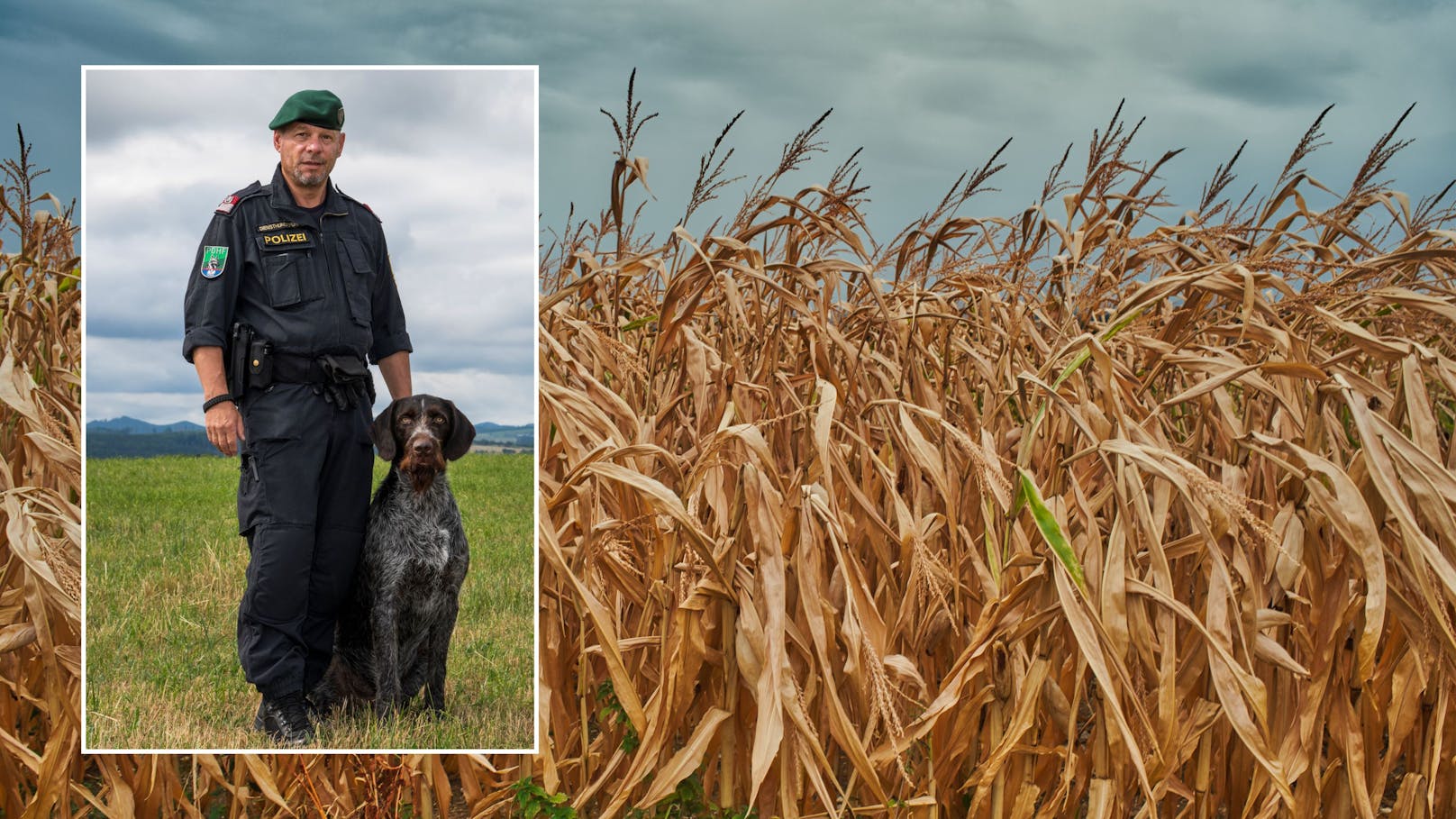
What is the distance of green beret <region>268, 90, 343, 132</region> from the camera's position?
2.42m

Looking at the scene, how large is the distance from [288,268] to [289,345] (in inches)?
7.0

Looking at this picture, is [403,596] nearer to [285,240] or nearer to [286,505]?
[286,505]

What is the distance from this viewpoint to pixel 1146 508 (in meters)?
2.21

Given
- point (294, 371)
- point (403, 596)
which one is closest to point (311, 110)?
point (294, 371)

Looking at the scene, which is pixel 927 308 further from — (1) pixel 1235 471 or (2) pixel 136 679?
(2) pixel 136 679

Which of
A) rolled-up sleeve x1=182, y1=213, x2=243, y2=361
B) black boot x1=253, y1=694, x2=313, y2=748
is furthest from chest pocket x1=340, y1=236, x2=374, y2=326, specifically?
black boot x1=253, y1=694, x2=313, y2=748

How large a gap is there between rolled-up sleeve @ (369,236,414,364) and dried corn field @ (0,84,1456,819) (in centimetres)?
38

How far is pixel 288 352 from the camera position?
2.61 meters

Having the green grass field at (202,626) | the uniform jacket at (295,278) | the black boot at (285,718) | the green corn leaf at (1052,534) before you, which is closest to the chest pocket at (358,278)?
the uniform jacket at (295,278)

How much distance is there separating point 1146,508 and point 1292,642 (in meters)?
1.11

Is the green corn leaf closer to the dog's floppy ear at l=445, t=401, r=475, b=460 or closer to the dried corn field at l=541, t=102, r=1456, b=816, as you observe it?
the dried corn field at l=541, t=102, r=1456, b=816

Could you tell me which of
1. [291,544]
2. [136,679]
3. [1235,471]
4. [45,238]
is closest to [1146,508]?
[1235,471]

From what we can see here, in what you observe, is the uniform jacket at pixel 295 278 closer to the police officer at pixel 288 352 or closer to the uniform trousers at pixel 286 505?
the police officer at pixel 288 352

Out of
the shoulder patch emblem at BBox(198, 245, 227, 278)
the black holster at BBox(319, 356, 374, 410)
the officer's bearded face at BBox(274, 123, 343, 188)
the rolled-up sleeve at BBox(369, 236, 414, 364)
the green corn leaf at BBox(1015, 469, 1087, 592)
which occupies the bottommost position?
the green corn leaf at BBox(1015, 469, 1087, 592)
